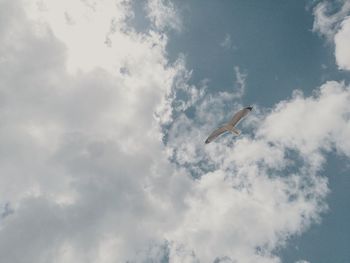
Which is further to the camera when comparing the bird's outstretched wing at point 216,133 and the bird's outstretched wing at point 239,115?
the bird's outstretched wing at point 216,133

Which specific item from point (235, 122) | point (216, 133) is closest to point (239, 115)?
point (235, 122)

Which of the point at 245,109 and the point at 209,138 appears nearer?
the point at 245,109

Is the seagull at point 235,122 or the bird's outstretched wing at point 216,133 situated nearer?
the seagull at point 235,122

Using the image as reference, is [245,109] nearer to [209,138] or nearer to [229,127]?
[229,127]

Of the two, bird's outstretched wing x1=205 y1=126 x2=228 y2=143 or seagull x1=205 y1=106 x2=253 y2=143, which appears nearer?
seagull x1=205 y1=106 x2=253 y2=143

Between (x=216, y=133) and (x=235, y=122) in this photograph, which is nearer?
(x=235, y=122)

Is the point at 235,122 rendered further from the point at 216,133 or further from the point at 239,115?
the point at 216,133

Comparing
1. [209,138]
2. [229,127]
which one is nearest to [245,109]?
[229,127]
